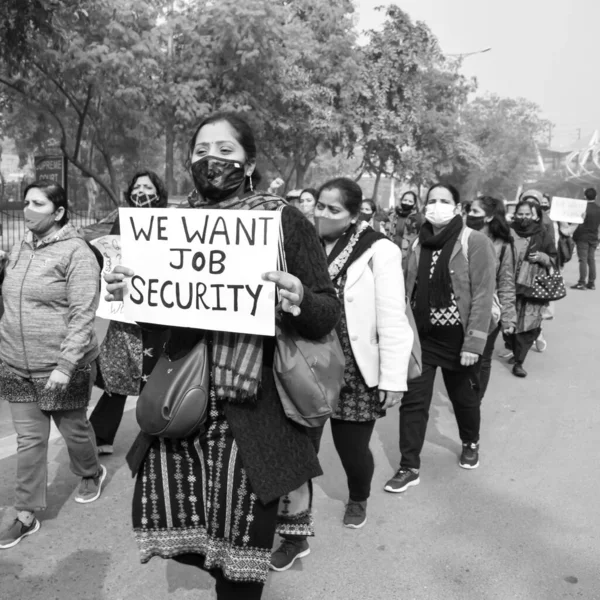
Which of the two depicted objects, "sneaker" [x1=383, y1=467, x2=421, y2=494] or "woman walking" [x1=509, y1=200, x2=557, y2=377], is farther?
"woman walking" [x1=509, y1=200, x2=557, y2=377]

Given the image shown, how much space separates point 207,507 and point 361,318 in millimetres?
1318

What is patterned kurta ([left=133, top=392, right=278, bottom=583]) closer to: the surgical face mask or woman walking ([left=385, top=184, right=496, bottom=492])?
woman walking ([left=385, top=184, right=496, bottom=492])

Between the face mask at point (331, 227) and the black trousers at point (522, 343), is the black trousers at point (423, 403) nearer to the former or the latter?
the face mask at point (331, 227)

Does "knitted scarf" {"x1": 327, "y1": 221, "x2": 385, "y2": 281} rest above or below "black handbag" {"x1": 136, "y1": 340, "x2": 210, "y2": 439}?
above

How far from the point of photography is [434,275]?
3816 millimetres

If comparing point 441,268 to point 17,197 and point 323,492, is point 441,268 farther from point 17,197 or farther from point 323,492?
point 17,197

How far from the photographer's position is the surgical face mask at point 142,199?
3.84 meters

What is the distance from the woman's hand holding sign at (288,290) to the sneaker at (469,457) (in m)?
2.79

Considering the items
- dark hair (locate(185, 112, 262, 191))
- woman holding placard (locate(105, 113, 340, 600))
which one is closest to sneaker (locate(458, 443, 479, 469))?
woman holding placard (locate(105, 113, 340, 600))

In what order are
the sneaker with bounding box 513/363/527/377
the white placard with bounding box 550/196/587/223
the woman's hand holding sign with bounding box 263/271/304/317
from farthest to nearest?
1. the white placard with bounding box 550/196/587/223
2. the sneaker with bounding box 513/363/527/377
3. the woman's hand holding sign with bounding box 263/271/304/317

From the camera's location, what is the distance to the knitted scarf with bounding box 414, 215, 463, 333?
3789 millimetres

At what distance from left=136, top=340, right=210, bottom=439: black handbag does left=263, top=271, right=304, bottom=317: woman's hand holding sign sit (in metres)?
0.33

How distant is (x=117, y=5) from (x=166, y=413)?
34.8ft

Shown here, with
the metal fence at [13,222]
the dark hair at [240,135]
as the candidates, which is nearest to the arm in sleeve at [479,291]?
the dark hair at [240,135]
